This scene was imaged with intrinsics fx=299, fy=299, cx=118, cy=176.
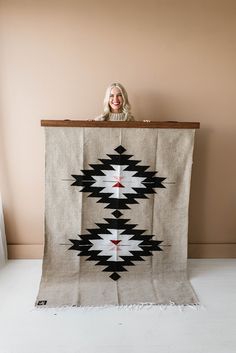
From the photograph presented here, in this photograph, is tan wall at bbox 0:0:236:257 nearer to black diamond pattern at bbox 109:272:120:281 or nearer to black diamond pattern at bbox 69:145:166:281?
black diamond pattern at bbox 69:145:166:281

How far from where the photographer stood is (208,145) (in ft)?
6.50

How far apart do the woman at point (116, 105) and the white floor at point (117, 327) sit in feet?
3.36

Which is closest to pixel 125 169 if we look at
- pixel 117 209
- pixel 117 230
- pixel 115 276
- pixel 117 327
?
pixel 117 209

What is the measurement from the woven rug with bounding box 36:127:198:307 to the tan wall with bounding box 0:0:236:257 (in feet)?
0.95

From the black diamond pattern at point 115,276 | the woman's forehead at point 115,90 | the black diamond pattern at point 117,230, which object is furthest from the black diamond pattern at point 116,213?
the woman's forehead at point 115,90

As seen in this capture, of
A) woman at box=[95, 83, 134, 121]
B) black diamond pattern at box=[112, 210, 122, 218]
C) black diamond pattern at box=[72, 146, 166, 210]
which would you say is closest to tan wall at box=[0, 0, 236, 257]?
woman at box=[95, 83, 134, 121]

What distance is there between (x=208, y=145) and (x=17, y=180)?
1277 mm

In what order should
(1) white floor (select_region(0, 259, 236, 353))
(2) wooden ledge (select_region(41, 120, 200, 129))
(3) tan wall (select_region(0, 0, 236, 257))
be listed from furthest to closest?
(3) tan wall (select_region(0, 0, 236, 257))
(2) wooden ledge (select_region(41, 120, 200, 129))
(1) white floor (select_region(0, 259, 236, 353))

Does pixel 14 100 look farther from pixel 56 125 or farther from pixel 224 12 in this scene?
pixel 224 12

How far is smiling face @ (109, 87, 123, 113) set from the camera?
5.50 feet

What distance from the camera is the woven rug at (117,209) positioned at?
1684 millimetres

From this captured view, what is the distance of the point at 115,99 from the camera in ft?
5.51

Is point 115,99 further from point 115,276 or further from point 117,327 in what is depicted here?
point 117,327

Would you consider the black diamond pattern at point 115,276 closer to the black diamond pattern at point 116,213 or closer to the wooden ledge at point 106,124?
the black diamond pattern at point 116,213
